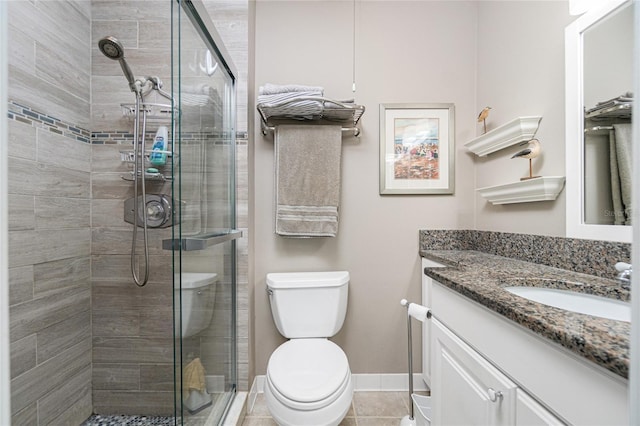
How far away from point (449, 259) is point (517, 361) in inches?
31.7

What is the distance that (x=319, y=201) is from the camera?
167cm

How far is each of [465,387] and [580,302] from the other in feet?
1.48

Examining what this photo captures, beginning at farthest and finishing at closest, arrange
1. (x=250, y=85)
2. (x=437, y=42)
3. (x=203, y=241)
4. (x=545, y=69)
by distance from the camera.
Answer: (x=437, y=42) < (x=250, y=85) < (x=545, y=69) < (x=203, y=241)

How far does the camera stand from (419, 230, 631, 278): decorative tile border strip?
0.97 metres

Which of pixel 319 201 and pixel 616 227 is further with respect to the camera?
pixel 319 201

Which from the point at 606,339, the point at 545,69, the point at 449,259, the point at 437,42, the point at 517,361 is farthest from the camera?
the point at 437,42

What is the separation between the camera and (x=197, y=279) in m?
1.08

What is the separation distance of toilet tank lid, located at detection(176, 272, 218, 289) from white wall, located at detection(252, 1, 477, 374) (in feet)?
1.86

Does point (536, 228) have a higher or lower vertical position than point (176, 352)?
higher

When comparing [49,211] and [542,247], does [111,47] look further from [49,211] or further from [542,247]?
[542,247]

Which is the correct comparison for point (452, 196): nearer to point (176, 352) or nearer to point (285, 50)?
point (285, 50)

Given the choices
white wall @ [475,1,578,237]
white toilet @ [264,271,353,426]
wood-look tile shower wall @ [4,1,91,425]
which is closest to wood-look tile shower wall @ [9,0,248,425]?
wood-look tile shower wall @ [4,1,91,425]

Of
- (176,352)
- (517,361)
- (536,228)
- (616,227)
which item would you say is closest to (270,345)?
(176,352)

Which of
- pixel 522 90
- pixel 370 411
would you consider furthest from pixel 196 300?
pixel 522 90
